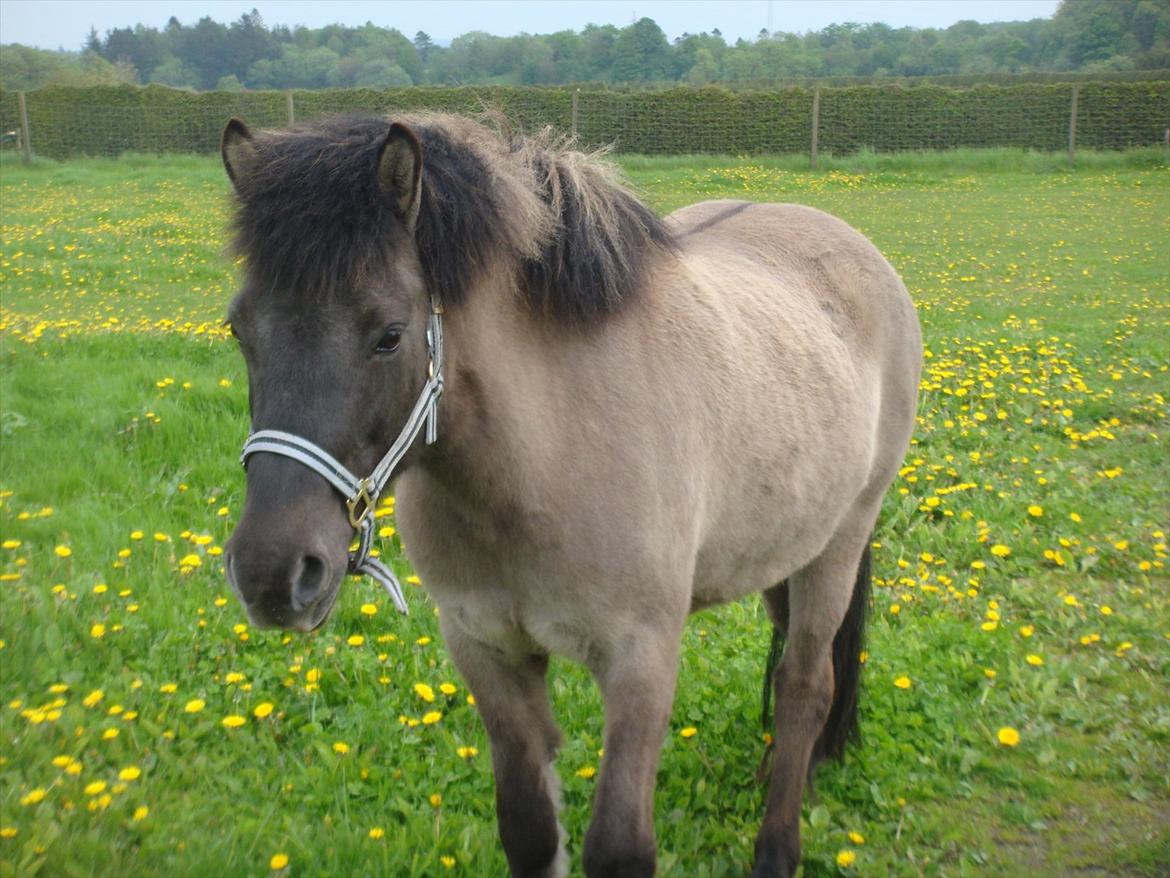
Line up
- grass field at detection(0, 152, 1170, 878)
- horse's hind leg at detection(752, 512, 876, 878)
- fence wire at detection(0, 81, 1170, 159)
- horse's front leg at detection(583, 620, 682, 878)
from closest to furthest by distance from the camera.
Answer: horse's front leg at detection(583, 620, 682, 878)
grass field at detection(0, 152, 1170, 878)
horse's hind leg at detection(752, 512, 876, 878)
fence wire at detection(0, 81, 1170, 159)

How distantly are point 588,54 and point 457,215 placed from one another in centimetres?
5325

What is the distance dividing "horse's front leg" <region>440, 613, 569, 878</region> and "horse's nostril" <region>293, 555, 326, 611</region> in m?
0.89

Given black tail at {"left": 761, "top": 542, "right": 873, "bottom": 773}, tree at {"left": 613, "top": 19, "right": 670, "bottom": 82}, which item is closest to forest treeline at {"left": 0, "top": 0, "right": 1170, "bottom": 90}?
tree at {"left": 613, "top": 19, "right": 670, "bottom": 82}

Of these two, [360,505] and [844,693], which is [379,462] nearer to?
[360,505]

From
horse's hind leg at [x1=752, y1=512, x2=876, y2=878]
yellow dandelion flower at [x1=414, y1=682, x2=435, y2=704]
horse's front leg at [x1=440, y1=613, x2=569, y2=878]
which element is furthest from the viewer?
yellow dandelion flower at [x1=414, y1=682, x2=435, y2=704]

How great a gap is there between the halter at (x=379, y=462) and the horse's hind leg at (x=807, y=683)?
5.48 feet

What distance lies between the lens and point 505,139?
2750 millimetres

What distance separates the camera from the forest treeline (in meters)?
20.8

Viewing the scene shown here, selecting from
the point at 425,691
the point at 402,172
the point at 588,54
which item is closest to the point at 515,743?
the point at 425,691

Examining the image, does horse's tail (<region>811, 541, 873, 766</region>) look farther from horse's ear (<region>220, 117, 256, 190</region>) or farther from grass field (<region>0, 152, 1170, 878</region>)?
horse's ear (<region>220, 117, 256, 190</region>)

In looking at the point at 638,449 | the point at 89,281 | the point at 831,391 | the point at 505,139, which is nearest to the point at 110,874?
the point at 638,449

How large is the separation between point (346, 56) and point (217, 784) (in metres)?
31.2

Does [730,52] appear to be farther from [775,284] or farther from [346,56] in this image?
[775,284]

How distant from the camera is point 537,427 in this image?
95.7 inches
